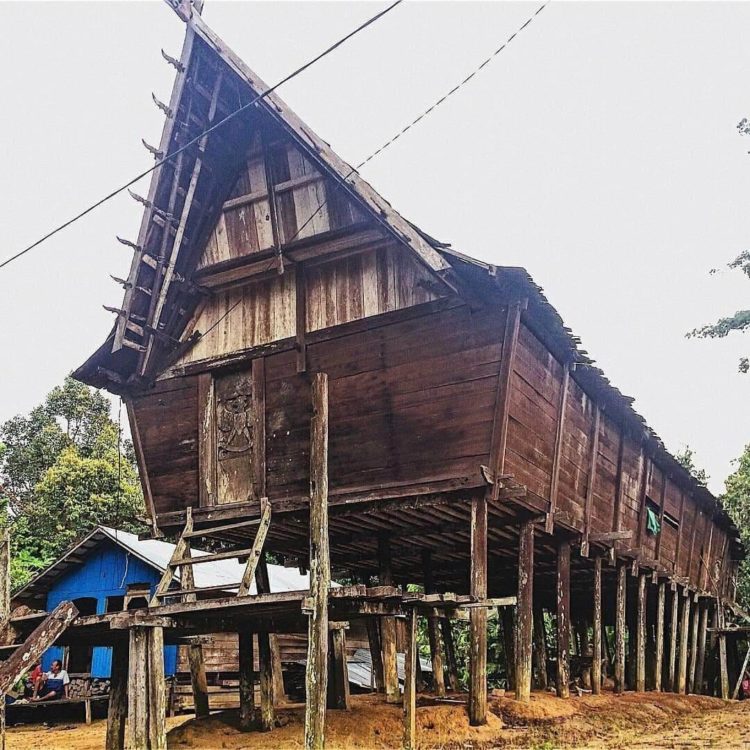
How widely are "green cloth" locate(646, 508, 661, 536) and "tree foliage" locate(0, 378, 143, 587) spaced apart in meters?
19.5

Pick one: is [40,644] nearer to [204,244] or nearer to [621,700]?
[204,244]

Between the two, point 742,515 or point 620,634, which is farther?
point 742,515

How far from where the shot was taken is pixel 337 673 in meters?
12.9

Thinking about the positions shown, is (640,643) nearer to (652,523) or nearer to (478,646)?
(652,523)

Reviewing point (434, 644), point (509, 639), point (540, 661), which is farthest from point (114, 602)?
point (540, 661)

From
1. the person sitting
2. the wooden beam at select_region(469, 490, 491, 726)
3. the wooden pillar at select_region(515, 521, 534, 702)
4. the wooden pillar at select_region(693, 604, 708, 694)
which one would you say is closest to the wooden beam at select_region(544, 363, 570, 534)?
the wooden pillar at select_region(515, 521, 534, 702)

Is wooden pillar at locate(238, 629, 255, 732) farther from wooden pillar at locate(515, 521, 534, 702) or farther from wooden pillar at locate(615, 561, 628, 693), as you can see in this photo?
wooden pillar at locate(615, 561, 628, 693)

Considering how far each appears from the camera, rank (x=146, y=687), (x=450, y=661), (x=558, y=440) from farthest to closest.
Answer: (x=450, y=661) → (x=558, y=440) → (x=146, y=687)

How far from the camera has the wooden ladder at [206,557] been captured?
1110 centimetres

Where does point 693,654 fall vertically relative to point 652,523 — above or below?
below

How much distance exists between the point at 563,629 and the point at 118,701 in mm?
7157

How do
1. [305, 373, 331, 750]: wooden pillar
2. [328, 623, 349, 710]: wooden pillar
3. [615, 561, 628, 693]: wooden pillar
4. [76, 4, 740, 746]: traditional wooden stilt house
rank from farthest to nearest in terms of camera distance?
[615, 561, 628, 693]: wooden pillar
[328, 623, 349, 710]: wooden pillar
[76, 4, 740, 746]: traditional wooden stilt house
[305, 373, 331, 750]: wooden pillar

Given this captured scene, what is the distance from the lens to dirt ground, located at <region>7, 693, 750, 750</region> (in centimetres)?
1046

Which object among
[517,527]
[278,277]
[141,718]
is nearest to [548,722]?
[517,527]
